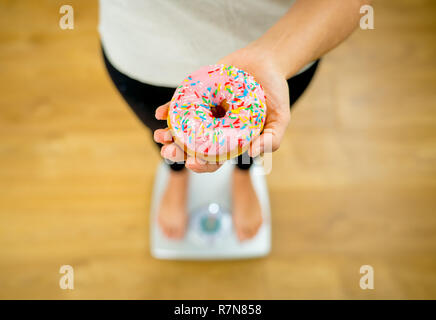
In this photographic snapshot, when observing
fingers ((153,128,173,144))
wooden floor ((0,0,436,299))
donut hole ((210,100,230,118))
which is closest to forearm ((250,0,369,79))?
donut hole ((210,100,230,118))

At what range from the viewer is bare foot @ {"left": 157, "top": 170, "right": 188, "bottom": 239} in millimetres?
1228

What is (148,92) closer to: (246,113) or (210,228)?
(246,113)

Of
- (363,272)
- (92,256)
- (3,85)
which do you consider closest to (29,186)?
(92,256)

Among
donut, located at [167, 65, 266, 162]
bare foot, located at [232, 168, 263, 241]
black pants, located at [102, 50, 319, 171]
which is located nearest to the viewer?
donut, located at [167, 65, 266, 162]

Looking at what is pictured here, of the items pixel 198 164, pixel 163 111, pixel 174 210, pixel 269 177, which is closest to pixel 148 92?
pixel 163 111

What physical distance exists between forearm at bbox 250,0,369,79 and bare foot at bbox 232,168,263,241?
0.60 meters

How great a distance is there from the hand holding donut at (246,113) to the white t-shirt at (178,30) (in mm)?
52

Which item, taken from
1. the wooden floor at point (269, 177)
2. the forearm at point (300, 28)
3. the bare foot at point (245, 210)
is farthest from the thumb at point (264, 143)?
the wooden floor at point (269, 177)

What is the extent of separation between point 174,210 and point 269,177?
37 cm

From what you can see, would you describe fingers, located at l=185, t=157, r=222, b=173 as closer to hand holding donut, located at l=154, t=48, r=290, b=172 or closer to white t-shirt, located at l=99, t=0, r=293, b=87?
hand holding donut, located at l=154, t=48, r=290, b=172

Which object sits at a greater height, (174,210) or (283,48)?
(283,48)

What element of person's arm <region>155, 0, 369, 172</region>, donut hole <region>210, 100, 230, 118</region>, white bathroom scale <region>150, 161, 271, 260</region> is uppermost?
person's arm <region>155, 0, 369, 172</region>

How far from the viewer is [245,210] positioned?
1.24 meters

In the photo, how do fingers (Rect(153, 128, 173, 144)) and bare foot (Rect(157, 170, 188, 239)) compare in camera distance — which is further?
bare foot (Rect(157, 170, 188, 239))
